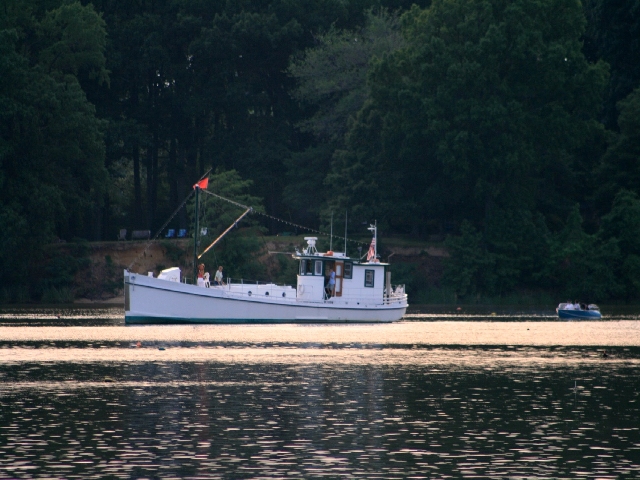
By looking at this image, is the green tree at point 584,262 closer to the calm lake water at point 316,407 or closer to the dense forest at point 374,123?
the dense forest at point 374,123

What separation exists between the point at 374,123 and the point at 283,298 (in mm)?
39040

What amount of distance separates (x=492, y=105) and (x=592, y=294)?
18.4m

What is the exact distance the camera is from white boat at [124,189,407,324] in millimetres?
72188

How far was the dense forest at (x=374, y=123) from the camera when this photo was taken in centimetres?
10306

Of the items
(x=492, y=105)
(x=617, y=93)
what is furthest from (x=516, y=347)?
(x=617, y=93)

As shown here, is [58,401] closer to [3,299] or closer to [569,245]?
[3,299]

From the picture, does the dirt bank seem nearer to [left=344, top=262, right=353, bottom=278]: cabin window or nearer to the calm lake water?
[left=344, top=262, right=353, bottom=278]: cabin window

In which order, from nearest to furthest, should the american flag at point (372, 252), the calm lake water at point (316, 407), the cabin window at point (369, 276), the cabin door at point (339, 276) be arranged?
1. the calm lake water at point (316, 407)
2. the cabin door at point (339, 276)
3. the cabin window at point (369, 276)
4. the american flag at point (372, 252)

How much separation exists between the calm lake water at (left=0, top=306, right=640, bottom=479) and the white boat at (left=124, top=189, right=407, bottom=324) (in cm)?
1067

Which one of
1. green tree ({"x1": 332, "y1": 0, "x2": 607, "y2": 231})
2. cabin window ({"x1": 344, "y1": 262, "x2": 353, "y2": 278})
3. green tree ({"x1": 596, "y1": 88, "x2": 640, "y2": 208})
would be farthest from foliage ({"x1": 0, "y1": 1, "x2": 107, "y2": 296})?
green tree ({"x1": 596, "y1": 88, "x2": 640, "y2": 208})

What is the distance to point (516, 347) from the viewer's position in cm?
5678

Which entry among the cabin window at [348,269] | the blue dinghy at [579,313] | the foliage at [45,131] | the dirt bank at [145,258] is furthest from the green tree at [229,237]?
the blue dinghy at [579,313]

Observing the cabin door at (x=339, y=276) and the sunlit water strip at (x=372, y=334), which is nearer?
the sunlit water strip at (x=372, y=334)

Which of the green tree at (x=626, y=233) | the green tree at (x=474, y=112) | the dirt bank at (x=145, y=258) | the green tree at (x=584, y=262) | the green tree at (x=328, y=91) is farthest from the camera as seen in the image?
the green tree at (x=328, y=91)
